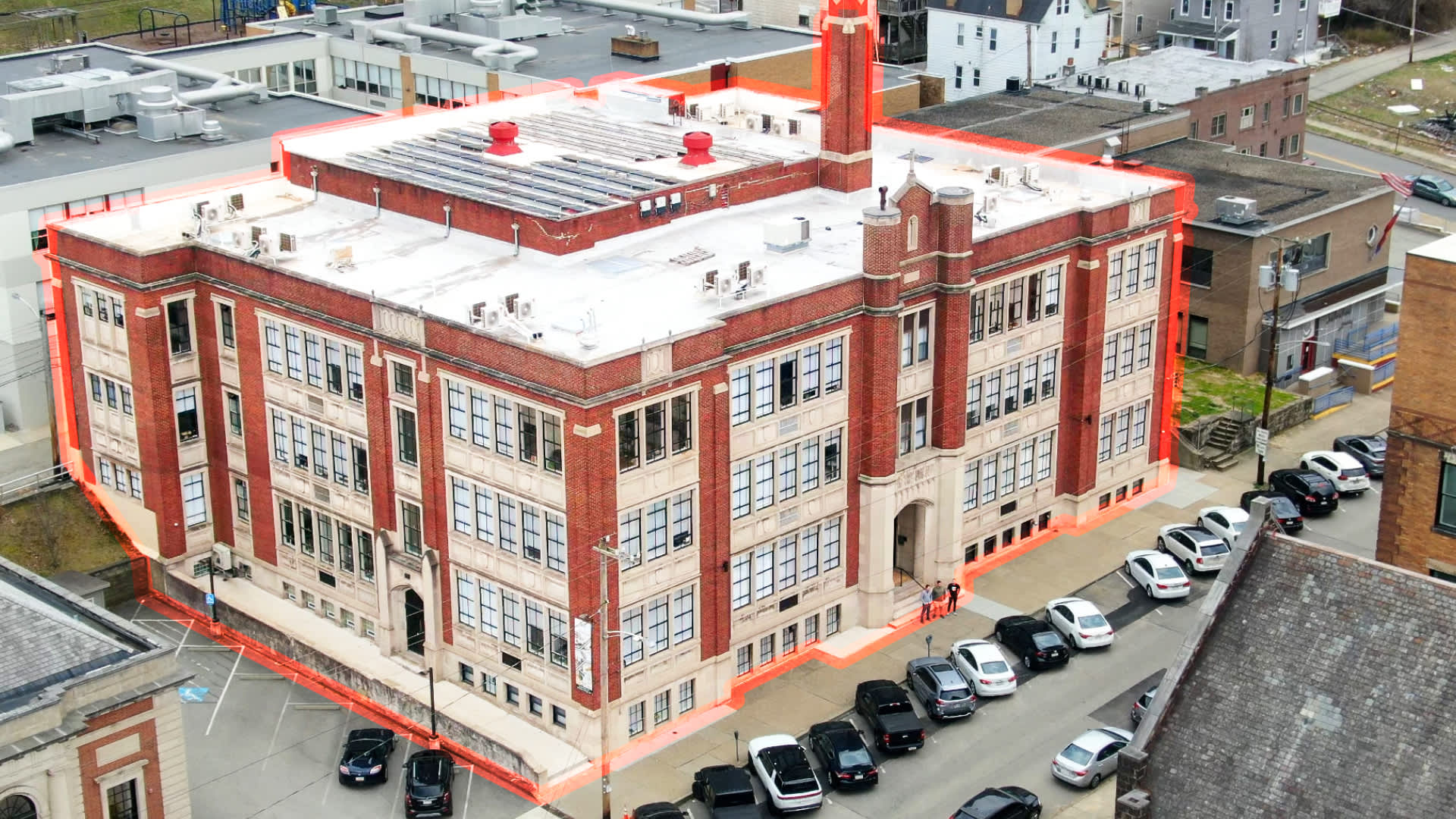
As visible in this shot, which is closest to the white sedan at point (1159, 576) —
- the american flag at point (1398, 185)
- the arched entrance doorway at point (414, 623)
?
the arched entrance doorway at point (414, 623)

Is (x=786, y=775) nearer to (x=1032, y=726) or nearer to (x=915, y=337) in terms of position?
(x=1032, y=726)

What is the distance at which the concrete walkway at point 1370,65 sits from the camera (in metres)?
140

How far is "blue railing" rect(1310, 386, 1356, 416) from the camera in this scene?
275 feet

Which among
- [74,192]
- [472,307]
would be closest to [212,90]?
[74,192]

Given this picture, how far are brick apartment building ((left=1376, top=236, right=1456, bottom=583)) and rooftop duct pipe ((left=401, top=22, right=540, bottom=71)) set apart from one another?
61461 mm

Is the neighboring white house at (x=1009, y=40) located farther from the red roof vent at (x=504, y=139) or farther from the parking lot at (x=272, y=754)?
the parking lot at (x=272, y=754)

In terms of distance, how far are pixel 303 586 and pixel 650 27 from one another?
6004 cm

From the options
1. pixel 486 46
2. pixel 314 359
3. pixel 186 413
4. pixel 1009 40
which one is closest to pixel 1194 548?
pixel 314 359

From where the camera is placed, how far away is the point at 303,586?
214 ft

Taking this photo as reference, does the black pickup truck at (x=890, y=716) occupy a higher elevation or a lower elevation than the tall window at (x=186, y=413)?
lower

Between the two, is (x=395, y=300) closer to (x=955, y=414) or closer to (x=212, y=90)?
(x=955, y=414)

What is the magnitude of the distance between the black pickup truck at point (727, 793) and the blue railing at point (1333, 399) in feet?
134

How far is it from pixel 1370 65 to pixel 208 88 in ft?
311

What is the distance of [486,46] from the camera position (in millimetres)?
103375
